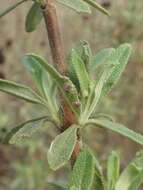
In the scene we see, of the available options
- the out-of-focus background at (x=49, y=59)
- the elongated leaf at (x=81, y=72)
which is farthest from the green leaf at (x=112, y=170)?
the out-of-focus background at (x=49, y=59)

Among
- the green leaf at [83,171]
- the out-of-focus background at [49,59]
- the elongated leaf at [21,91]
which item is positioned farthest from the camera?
the out-of-focus background at [49,59]

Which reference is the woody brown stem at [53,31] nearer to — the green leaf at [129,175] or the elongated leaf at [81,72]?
the elongated leaf at [81,72]

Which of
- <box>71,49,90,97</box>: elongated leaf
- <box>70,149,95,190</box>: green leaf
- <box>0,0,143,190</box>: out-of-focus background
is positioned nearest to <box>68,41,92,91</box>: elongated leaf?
<box>71,49,90,97</box>: elongated leaf

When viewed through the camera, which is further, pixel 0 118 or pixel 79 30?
pixel 79 30

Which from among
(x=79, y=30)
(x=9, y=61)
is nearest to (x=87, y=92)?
(x=9, y=61)

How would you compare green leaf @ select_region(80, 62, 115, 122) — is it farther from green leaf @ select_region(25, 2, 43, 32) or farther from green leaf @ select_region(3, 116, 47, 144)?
green leaf @ select_region(25, 2, 43, 32)

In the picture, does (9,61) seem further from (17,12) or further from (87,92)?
(87,92)
